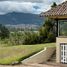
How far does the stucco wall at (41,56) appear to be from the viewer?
126 ft

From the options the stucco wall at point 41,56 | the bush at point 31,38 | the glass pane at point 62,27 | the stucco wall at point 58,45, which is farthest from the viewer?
the bush at point 31,38

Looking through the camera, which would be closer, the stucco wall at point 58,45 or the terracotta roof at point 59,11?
the terracotta roof at point 59,11

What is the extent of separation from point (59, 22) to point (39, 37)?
46.3 feet

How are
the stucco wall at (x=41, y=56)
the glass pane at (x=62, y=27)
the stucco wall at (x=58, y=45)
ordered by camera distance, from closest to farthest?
the stucco wall at (x=41, y=56) → the stucco wall at (x=58, y=45) → the glass pane at (x=62, y=27)

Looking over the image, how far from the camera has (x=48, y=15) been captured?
39.1m

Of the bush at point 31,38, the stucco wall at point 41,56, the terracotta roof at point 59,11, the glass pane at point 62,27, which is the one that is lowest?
the stucco wall at point 41,56

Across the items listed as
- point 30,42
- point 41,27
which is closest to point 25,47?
point 30,42

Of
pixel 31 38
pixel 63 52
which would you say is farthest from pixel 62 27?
pixel 31 38

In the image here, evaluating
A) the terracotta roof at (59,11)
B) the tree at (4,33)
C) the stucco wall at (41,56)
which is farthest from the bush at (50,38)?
the tree at (4,33)

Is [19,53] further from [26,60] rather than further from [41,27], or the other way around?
[41,27]

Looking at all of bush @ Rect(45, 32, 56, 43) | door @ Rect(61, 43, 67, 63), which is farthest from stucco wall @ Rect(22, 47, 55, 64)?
bush @ Rect(45, 32, 56, 43)

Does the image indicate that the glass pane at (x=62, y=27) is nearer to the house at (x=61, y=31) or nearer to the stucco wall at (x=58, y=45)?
the house at (x=61, y=31)

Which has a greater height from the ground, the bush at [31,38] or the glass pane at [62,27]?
the glass pane at [62,27]

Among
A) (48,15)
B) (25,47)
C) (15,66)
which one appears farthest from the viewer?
(25,47)
